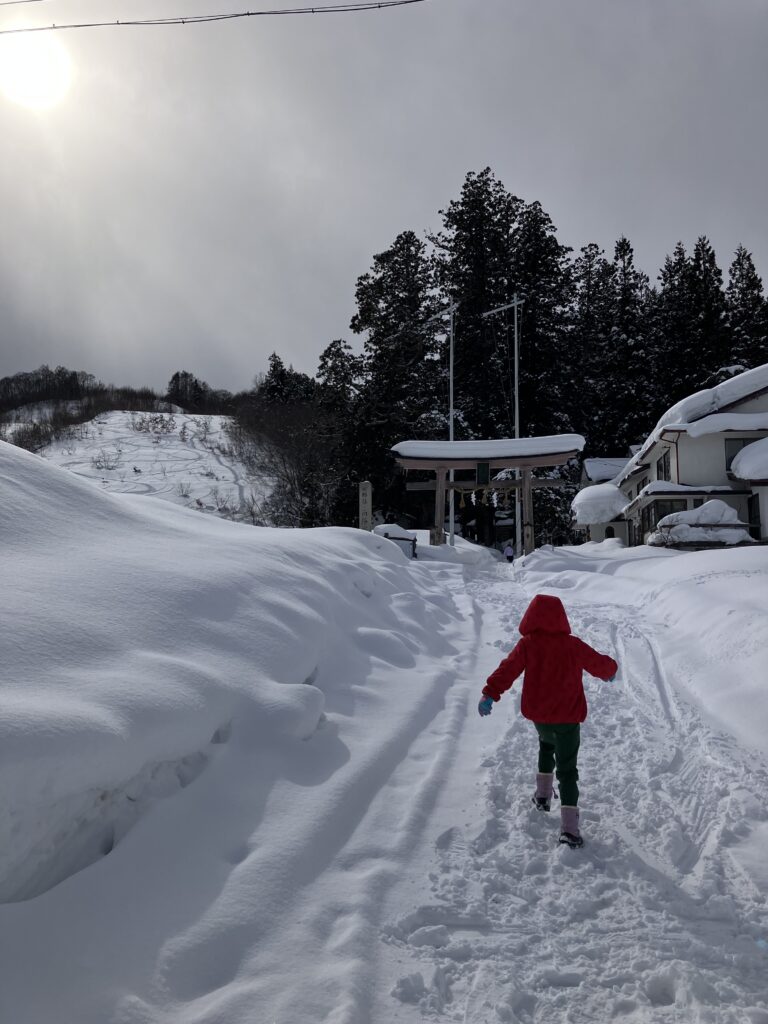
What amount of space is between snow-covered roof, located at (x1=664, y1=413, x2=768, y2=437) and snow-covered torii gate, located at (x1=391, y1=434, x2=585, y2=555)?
3427 millimetres

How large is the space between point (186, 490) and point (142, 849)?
37.2m

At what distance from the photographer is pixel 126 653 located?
3.95 meters

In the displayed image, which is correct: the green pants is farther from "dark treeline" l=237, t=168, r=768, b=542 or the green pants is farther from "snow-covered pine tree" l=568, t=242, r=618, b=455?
"snow-covered pine tree" l=568, t=242, r=618, b=455

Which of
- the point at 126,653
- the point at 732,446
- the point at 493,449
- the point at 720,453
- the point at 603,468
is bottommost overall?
the point at 126,653

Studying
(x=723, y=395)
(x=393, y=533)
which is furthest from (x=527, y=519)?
(x=723, y=395)

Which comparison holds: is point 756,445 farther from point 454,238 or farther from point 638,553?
point 454,238

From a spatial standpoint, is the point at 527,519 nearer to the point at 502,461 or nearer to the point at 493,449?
the point at 502,461

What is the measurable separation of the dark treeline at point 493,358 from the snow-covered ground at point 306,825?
29.3m

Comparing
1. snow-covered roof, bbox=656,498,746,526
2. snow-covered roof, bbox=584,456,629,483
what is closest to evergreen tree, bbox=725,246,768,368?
snow-covered roof, bbox=584,456,629,483

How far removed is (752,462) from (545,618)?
19.6 metres

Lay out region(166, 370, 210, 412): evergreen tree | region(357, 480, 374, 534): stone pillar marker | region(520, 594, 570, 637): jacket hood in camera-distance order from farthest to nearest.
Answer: region(166, 370, 210, 412): evergreen tree, region(357, 480, 374, 534): stone pillar marker, region(520, 594, 570, 637): jacket hood

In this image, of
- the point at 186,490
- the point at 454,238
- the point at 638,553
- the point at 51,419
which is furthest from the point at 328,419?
the point at 51,419

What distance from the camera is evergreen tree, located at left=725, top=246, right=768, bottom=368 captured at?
38875 millimetres

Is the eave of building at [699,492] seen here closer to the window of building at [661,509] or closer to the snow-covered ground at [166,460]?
the window of building at [661,509]
